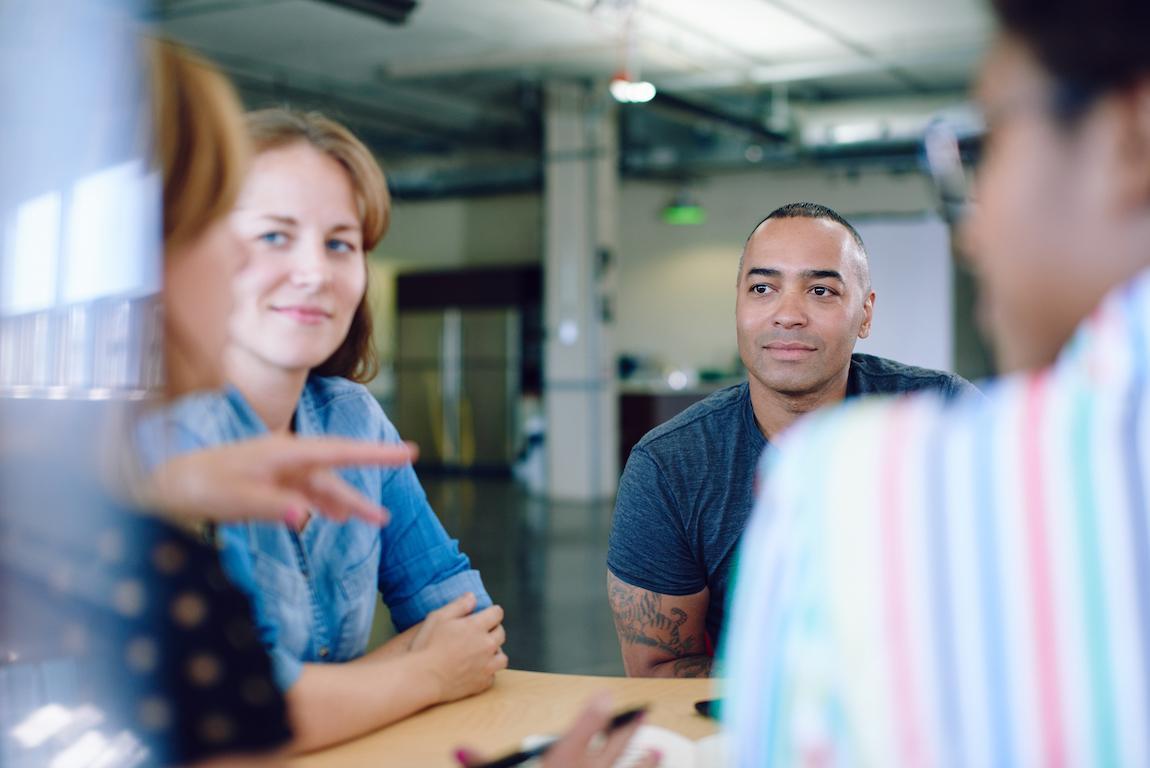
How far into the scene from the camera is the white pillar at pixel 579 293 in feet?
32.9

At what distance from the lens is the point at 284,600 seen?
4.64 feet

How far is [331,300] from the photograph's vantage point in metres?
1.57

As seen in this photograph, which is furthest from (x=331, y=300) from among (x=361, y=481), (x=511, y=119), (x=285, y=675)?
(x=511, y=119)

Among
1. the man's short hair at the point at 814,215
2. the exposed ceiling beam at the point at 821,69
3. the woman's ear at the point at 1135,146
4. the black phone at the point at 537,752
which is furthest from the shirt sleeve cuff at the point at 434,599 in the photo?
the exposed ceiling beam at the point at 821,69

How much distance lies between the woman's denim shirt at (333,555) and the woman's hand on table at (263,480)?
10 centimetres

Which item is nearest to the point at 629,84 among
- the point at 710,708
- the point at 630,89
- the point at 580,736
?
the point at 630,89

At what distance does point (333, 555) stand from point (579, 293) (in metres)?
8.60

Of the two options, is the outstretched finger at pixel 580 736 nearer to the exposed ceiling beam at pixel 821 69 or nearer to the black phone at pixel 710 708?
the black phone at pixel 710 708

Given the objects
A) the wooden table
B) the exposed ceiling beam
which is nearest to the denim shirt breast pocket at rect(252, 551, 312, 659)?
the wooden table

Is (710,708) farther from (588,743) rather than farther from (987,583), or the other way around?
(987,583)

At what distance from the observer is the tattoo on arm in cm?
215

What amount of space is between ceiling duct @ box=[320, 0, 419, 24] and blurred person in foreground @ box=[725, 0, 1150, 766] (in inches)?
214

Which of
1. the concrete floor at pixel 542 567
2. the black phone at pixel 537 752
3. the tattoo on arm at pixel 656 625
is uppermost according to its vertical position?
the black phone at pixel 537 752

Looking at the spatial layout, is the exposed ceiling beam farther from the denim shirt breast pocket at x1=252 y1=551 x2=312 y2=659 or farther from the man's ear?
the denim shirt breast pocket at x1=252 y1=551 x2=312 y2=659
